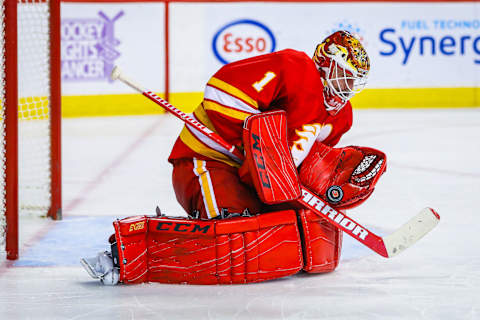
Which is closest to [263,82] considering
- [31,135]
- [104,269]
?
[104,269]

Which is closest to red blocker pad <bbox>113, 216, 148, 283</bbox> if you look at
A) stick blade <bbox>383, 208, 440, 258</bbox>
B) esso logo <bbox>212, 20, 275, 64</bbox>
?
stick blade <bbox>383, 208, 440, 258</bbox>

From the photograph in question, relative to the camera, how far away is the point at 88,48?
795 centimetres

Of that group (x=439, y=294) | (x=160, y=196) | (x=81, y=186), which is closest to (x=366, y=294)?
(x=439, y=294)

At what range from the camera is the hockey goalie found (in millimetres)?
2672

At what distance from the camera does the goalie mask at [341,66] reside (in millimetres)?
2787

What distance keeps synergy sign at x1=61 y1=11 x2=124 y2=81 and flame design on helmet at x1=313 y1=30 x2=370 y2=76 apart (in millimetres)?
5326

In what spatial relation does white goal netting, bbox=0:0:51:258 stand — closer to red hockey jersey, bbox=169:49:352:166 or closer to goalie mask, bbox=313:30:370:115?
red hockey jersey, bbox=169:49:352:166

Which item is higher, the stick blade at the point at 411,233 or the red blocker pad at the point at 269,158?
the red blocker pad at the point at 269,158

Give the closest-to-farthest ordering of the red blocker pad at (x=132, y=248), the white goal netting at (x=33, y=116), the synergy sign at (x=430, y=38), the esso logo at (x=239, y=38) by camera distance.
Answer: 1. the red blocker pad at (x=132, y=248)
2. the white goal netting at (x=33, y=116)
3. the esso logo at (x=239, y=38)
4. the synergy sign at (x=430, y=38)

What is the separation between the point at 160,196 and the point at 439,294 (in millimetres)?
1998

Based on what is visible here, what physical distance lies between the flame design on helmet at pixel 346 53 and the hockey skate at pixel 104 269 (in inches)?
35.1

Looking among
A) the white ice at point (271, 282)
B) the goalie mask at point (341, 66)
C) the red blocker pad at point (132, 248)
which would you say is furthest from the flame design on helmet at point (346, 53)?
the red blocker pad at point (132, 248)

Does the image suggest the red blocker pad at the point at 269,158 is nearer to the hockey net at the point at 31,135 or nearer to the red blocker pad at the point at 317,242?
the red blocker pad at the point at 317,242

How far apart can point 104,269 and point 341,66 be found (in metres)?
0.94
